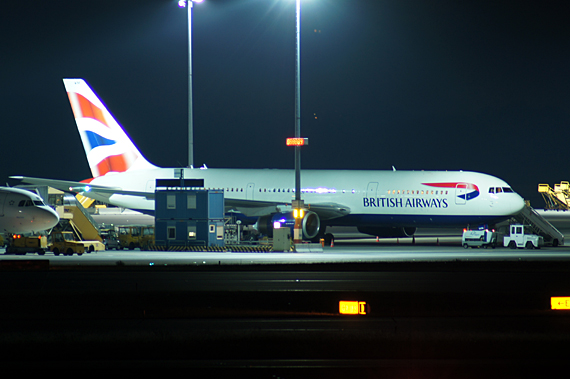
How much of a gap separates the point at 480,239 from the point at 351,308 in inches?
1155

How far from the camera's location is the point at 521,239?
4312 cm

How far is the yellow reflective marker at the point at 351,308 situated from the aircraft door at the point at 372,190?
101 ft

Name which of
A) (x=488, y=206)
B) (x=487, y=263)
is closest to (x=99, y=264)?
(x=487, y=263)

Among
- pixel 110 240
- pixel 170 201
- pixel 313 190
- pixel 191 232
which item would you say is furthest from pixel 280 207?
pixel 110 240

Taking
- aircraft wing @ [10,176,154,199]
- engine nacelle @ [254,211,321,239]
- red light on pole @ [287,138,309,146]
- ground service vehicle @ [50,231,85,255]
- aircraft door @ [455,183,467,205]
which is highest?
red light on pole @ [287,138,309,146]

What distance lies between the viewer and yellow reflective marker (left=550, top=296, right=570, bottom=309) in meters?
17.2

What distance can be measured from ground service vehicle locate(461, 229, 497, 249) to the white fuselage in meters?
1.75

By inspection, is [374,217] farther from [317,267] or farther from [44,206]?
[44,206]

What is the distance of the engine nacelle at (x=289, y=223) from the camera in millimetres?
43125

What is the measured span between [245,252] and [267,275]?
45.9 feet

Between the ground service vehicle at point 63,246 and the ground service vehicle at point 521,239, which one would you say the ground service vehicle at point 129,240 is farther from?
the ground service vehicle at point 521,239

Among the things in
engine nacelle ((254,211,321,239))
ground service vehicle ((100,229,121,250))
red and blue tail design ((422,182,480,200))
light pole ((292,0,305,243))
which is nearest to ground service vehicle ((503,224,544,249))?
red and blue tail design ((422,182,480,200))

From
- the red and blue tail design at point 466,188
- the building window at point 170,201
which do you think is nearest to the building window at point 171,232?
the building window at point 170,201

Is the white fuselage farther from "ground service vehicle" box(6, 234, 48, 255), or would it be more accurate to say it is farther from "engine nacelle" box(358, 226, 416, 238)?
"ground service vehicle" box(6, 234, 48, 255)
